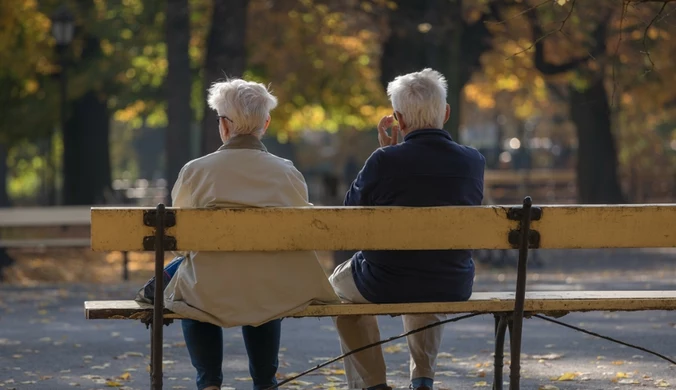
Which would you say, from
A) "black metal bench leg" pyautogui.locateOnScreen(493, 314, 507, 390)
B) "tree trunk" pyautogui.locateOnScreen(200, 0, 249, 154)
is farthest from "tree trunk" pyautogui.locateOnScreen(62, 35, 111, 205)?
"black metal bench leg" pyautogui.locateOnScreen(493, 314, 507, 390)

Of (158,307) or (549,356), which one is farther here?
(549,356)

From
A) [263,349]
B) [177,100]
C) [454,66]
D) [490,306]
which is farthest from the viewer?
[177,100]

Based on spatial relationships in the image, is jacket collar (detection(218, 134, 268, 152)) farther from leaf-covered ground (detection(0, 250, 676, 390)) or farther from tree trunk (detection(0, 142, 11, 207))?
tree trunk (detection(0, 142, 11, 207))

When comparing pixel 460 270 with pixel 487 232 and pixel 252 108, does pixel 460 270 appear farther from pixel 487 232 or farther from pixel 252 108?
pixel 252 108

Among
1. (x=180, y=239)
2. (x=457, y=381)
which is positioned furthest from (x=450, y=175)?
(x=457, y=381)

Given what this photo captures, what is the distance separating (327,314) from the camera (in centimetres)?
627

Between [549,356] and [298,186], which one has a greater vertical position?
[298,186]

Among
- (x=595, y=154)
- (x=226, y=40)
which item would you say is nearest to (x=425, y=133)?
(x=226, y=40)

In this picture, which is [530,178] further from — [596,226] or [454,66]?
[596,226]

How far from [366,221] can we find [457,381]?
95.8 inches

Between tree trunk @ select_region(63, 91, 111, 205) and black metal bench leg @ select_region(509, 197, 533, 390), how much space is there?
24.4 m

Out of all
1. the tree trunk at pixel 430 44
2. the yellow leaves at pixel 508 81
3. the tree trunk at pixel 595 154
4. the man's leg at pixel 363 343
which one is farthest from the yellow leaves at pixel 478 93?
the man's leg at pixel 363 343

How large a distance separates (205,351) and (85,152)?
2479 centimetres

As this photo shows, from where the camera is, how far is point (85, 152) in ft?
101
